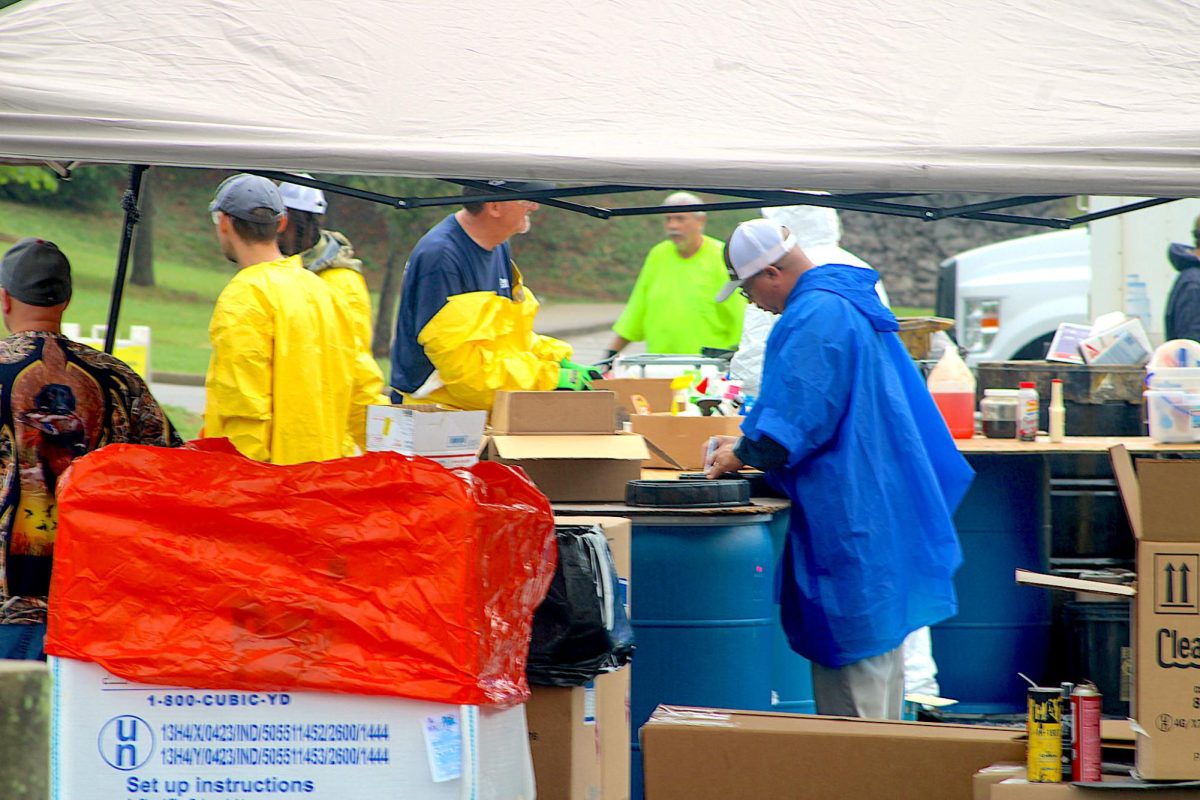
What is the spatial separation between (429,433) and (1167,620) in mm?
1745

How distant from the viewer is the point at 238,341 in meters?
4.57

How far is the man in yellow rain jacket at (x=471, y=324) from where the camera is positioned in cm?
498

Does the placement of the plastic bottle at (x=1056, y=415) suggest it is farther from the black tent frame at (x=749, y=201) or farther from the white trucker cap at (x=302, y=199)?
the white trucker cap at (x=302, y=199)

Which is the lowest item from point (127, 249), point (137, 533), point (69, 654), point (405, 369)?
point (69, 654)

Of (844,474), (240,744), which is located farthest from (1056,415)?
(240,744)

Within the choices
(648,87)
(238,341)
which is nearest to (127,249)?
(238,341)

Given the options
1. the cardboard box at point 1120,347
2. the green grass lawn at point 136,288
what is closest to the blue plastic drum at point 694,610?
the cardboard box at point 1120,347

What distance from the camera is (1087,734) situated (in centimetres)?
333

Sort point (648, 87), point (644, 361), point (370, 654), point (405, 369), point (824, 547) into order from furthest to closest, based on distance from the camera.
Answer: point (644, 361), point (405, 369), point (824, 547), point (648, 87), point (370, 654)

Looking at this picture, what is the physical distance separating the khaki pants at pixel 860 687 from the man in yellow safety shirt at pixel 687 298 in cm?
409

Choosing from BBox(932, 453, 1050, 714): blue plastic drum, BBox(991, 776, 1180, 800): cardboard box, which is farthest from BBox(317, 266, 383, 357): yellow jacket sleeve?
BBox(991, 776, 1180, 800): cardboard box

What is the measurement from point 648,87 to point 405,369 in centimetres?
217

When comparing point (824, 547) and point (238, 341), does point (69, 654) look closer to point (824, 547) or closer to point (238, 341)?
Answer: point (238, 341)

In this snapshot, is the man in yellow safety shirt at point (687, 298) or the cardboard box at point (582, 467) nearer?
the cardboard box at point (582, 467)
